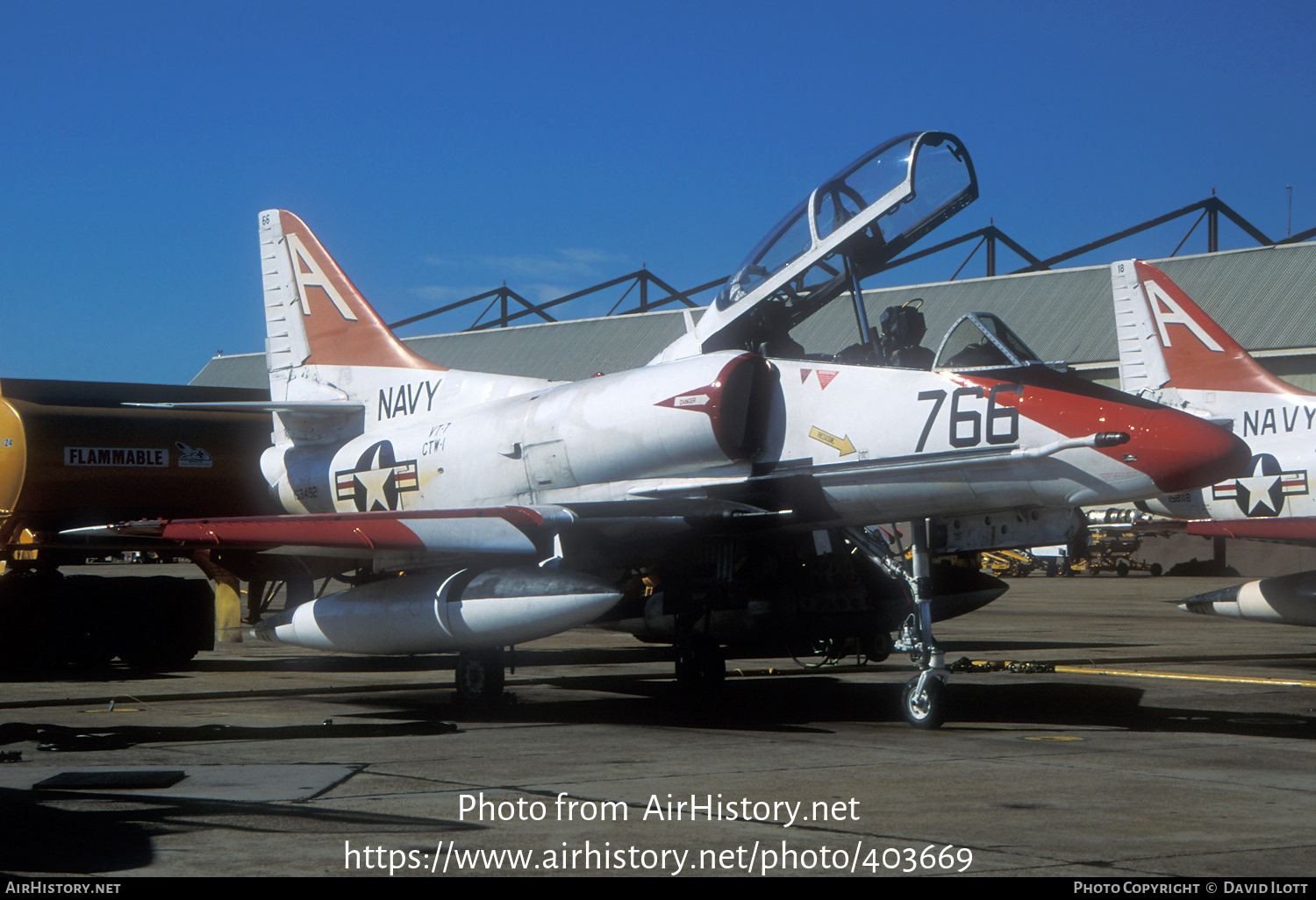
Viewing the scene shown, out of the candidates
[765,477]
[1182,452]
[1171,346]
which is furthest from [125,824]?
[1171,346]

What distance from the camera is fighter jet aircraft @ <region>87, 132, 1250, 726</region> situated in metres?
9.76

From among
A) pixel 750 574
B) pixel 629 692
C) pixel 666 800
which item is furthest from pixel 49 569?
pixel 666 800

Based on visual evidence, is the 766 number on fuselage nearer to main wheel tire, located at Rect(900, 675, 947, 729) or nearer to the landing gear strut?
the landing gear strut

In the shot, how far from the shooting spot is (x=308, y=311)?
1572 cm

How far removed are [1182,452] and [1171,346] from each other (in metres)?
10.2

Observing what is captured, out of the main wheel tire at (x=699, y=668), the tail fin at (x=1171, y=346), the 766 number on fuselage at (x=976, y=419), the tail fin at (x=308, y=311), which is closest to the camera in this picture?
the 766 number on fuselage at (x=976, y=419)

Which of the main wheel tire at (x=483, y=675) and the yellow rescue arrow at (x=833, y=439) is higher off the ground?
the yellow rescue arrow at (x=833, y=439)

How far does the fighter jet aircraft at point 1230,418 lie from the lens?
14.8 metres

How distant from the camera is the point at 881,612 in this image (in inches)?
481

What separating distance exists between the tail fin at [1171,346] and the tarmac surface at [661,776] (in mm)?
4298

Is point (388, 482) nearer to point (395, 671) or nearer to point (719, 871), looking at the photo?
point (395, 671)

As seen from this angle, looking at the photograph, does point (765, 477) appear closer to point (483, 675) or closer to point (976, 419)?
point (976, 419)

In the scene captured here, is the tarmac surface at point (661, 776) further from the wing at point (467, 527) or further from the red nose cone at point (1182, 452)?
the red nose cone at point (1182, 452)

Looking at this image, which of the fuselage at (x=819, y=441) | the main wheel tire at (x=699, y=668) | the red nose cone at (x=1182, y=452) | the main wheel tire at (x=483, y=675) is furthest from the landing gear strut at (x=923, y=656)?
the main wheel tire at (x=483, y=675)
